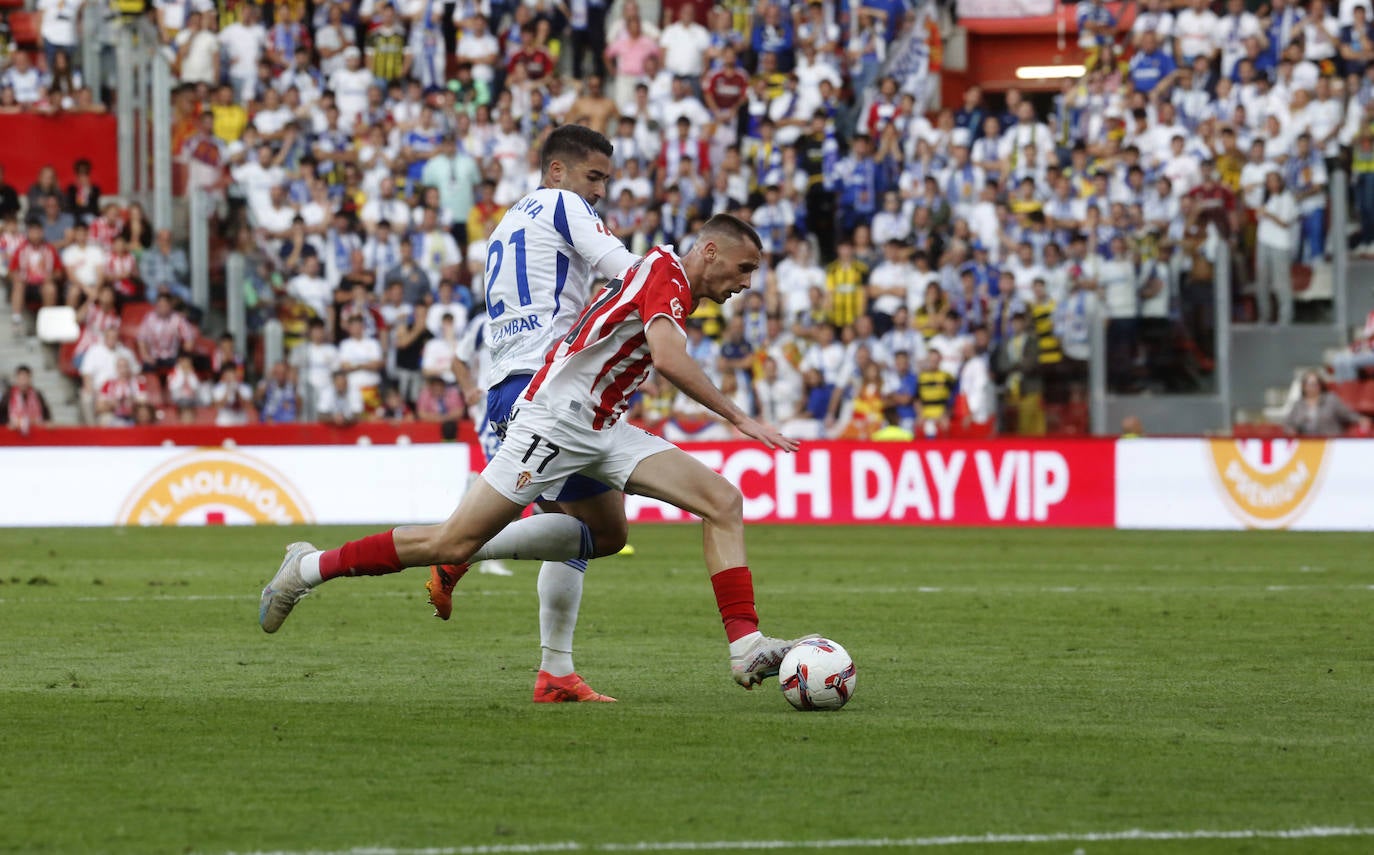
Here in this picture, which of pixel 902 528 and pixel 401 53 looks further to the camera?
pixel 401 53

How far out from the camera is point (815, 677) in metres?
7.82

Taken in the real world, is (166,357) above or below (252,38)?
below

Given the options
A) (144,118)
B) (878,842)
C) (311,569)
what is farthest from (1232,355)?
(878,842)

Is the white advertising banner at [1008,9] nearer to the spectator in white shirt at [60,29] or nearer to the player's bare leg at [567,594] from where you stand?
the spectator in white shirt at [60,29]

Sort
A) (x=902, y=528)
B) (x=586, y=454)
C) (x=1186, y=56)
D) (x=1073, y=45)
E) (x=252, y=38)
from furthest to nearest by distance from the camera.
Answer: (x=1073, y=45) → (x=252, y=38) → (x=1186, y=56) → (x=902, y=528) → (x=586, y=454)

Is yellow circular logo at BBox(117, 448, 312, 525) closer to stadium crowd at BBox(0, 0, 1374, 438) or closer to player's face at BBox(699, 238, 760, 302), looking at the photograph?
stadium crowd at BBox(0, 0, 1374, 438)

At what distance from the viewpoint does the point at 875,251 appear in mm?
24500

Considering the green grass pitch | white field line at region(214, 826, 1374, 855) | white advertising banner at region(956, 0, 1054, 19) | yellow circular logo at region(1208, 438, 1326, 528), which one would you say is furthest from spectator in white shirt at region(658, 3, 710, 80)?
white field line at region(214, 826, 1374, 855)

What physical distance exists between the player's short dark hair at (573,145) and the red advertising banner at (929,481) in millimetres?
13128

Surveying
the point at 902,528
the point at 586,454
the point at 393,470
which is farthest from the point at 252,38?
the point at 586,454

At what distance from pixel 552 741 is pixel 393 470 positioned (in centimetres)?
1567

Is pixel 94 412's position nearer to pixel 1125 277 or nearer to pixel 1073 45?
pixel 1125 277

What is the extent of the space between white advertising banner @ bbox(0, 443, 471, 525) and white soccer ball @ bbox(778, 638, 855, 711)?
14691mm

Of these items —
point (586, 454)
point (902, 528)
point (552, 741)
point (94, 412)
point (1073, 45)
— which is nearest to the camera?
point (552, 741)
